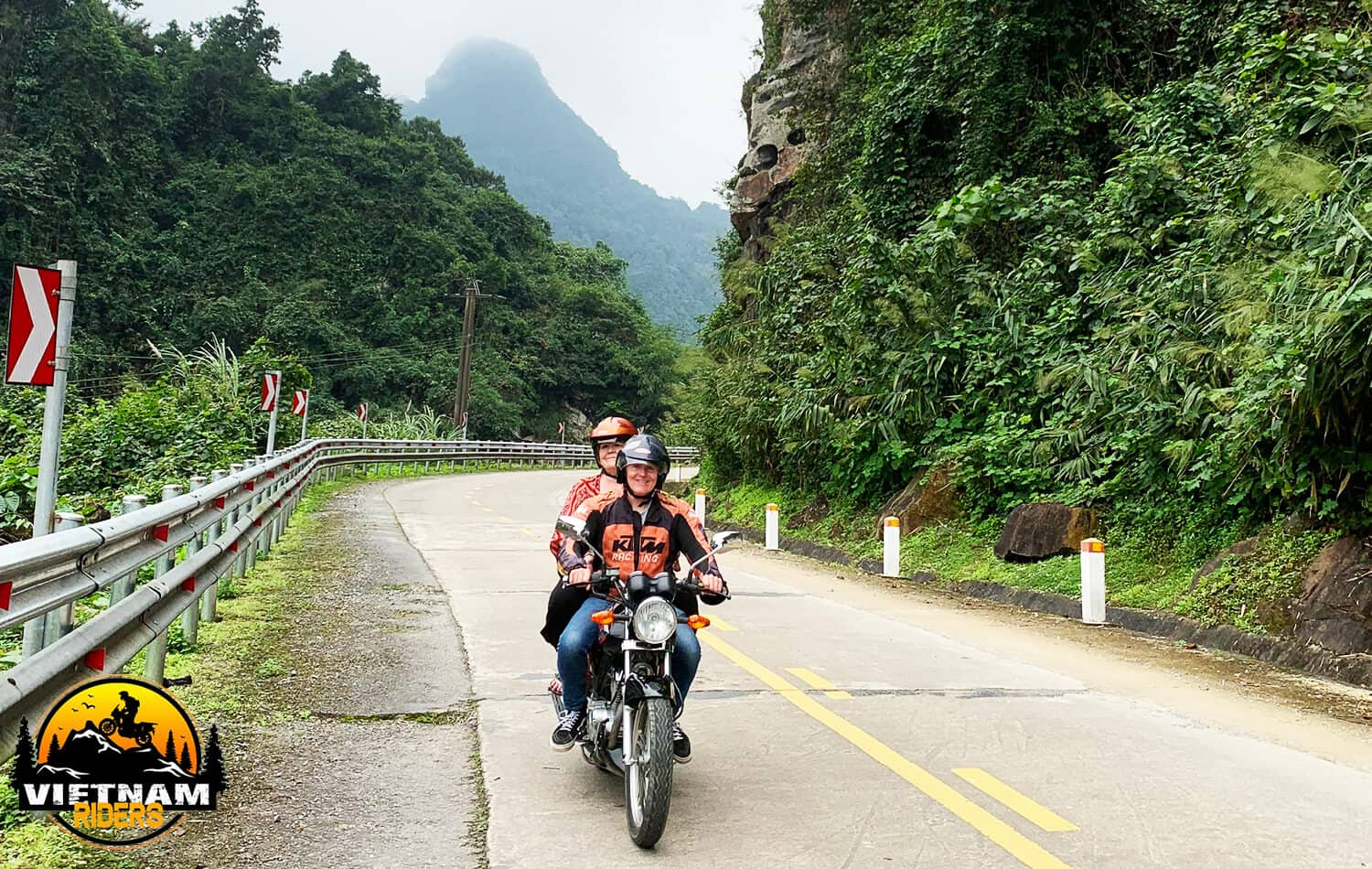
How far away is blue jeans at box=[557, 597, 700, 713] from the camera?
496cm

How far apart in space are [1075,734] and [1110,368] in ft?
27.1

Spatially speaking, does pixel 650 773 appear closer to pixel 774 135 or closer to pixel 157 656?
pixel 157 656

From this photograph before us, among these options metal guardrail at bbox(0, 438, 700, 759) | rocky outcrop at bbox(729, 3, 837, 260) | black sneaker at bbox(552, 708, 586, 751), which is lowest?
black sneaker at bbox(552, 708, 586, 751)

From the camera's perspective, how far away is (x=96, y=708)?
386 cm

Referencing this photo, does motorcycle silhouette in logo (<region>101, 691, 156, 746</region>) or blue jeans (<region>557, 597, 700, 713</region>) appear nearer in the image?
motorcycle silhouette in logo (<region>101, 691, 156, 746</region>)

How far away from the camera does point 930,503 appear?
16.5m

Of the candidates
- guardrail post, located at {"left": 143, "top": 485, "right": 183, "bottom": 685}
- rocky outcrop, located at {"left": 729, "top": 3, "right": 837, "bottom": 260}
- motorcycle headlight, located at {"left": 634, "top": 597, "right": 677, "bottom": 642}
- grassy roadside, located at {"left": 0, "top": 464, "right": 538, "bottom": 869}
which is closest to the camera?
grassy roadside, located at {"left": 0, "top": 464, "right": 538, "bottom": 869}

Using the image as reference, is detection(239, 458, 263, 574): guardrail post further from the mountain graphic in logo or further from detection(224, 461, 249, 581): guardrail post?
the mountain graphic in logo

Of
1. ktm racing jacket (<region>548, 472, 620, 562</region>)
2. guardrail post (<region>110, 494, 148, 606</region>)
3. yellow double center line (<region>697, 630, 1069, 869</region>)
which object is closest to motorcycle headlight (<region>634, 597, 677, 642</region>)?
ktm racing jacket (<region>548, 472, 620, 562</region>)

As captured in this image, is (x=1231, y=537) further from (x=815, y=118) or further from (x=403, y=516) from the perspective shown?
(x=815, y=118)

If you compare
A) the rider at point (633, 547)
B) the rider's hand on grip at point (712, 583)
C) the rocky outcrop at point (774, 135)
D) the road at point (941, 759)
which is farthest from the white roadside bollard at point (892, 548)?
the rocky outcrop at point (774, 135)

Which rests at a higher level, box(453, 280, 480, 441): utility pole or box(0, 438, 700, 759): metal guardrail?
box(453, 280, 480, 441): utility pole

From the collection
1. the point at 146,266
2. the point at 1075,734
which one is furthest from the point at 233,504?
the point at 146,266

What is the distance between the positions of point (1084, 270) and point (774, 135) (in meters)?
16.8
